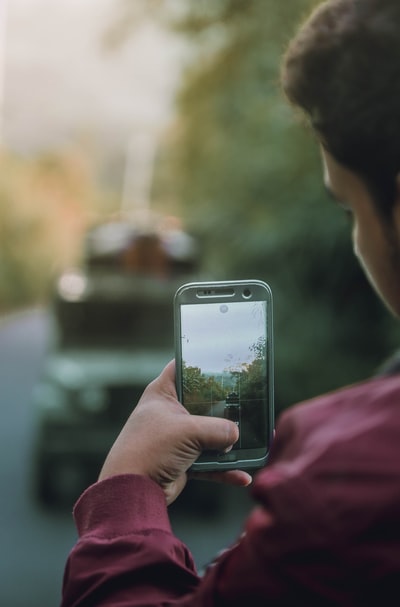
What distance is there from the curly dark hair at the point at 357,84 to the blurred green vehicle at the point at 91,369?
622cm

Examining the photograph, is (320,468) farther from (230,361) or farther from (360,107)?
(230,361)

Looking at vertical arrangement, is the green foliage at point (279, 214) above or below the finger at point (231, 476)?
above

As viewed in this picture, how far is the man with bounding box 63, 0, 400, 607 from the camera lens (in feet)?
2.19

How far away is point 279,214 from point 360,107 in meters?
6.39

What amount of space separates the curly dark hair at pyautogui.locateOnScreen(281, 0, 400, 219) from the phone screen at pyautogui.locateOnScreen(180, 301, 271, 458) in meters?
0.30

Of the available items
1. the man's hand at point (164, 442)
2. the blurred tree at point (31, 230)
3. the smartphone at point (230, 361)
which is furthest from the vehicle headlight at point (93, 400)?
the blurred tree at point (31, 230)

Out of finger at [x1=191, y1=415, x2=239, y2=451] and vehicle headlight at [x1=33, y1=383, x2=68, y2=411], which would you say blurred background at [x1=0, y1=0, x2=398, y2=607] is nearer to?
vehicle headlight at [x1=33, y1=383, x2=68, y2=411]

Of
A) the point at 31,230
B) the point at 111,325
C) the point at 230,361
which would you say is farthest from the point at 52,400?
the point at 31,230

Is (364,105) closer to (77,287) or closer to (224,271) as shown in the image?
(77,287)

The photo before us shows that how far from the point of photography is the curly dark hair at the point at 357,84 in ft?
2.38

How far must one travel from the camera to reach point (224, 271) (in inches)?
358

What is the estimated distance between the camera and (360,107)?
28.9 inches

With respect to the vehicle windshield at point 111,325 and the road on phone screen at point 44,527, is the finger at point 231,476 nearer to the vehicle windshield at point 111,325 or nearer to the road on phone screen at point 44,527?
the road on phone screen at point 44,527

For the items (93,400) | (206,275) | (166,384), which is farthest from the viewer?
(206,275)
